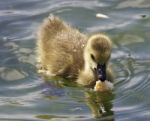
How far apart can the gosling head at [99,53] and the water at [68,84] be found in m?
0.25

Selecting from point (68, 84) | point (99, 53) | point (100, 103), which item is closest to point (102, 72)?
point (99, 53)

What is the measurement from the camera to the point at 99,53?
5.72 meters

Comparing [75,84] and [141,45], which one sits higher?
[141,45]

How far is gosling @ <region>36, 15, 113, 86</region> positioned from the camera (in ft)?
18.9

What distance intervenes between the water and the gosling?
0.12 metres

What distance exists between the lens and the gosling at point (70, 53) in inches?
227

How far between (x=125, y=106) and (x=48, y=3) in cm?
265

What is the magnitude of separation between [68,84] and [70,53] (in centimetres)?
31

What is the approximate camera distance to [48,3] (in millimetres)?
7738

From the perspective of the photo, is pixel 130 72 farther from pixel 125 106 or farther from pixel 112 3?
pixel 112 3

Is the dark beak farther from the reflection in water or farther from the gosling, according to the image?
the reflection in water

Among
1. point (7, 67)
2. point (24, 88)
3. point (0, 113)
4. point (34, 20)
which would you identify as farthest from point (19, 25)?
point (0, 113)

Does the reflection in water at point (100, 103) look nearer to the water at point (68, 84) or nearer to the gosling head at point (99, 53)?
the water at point (68, 84)

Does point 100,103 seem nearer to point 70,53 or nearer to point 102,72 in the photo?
point 102,72
